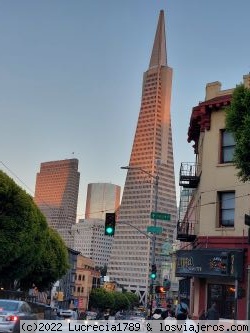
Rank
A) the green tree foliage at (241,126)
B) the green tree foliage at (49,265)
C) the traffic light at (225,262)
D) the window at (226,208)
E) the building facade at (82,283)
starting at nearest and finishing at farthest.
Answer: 1. the green tree foliage at (241,126)
2. the traffic light at (225,262)
3. the window at (226,208)
4. the green tree foliage at (49,265)
5. the building facade at (82,283)

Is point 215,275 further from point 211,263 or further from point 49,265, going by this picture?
point 49,265

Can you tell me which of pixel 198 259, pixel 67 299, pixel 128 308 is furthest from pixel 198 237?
pixel 128 308

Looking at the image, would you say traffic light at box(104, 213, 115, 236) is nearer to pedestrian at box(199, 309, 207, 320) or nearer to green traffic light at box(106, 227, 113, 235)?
green traffic light at box(106, 227, 113, 235)

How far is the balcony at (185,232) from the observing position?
98.4 feet

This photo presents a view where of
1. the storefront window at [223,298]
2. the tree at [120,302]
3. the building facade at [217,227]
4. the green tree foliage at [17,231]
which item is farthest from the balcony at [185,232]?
the tree at [120,302]

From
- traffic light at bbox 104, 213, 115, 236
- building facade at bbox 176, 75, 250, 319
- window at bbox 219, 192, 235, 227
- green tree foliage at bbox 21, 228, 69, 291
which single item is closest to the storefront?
building facade at bbox 176, 75, 250, 319

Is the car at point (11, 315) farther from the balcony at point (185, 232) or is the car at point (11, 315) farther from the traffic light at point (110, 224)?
the balcony at point (185, 232)

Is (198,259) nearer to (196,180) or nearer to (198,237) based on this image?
(198,237)

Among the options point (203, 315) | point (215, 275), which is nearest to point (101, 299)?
point (215, 275)

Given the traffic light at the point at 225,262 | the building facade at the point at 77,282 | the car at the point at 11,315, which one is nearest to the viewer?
the car at the point at 11,315

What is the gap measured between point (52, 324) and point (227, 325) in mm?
7469

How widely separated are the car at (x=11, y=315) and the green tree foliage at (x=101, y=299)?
136017mm

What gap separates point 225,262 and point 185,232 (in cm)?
614

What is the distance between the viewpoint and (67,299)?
486 feet
